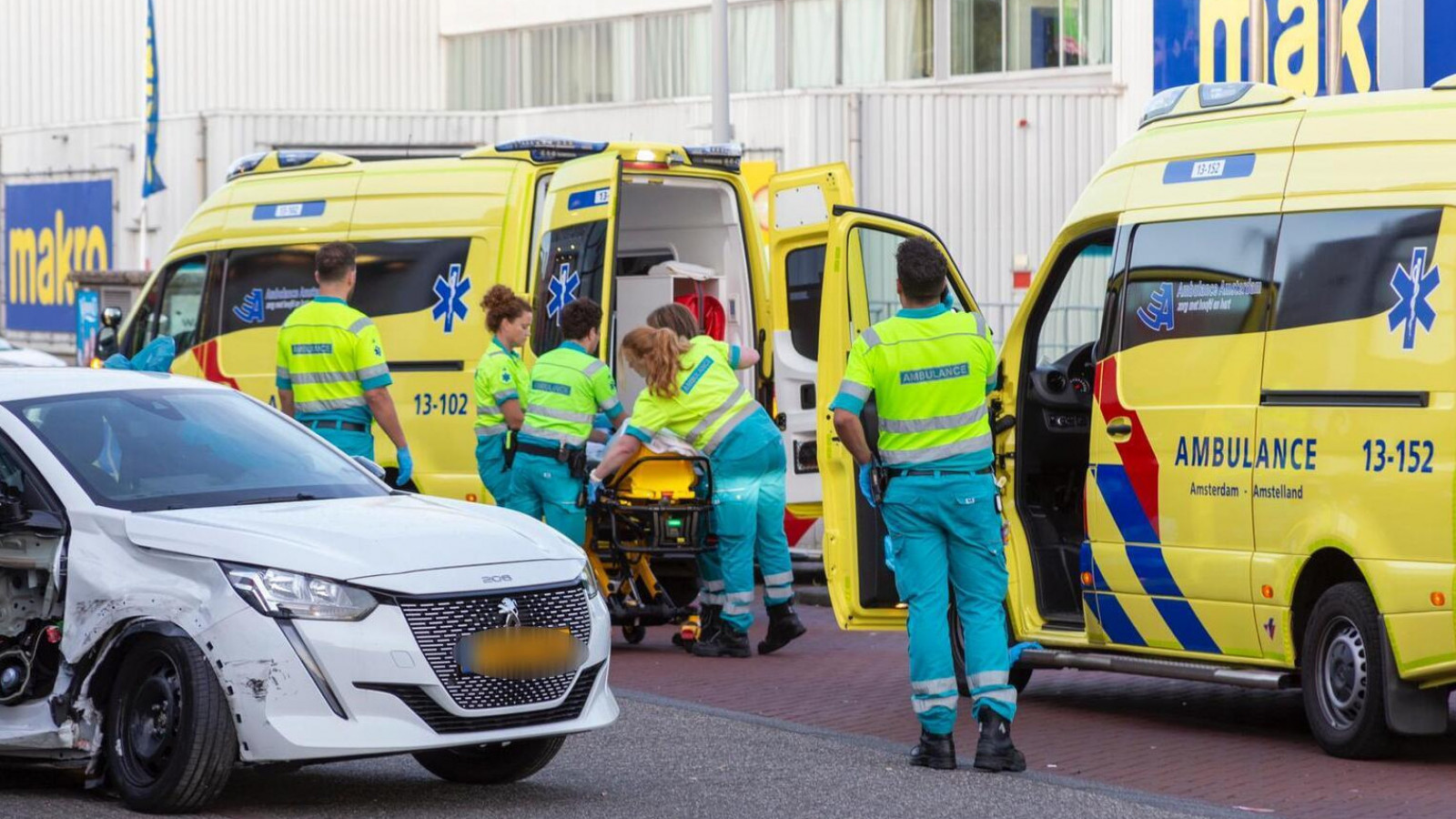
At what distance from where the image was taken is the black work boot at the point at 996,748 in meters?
7.96

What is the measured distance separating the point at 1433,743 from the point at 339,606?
455 centimetres

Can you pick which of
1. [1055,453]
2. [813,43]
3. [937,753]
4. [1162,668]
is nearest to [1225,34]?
[1055,453]

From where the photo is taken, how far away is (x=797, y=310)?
12.9 metres

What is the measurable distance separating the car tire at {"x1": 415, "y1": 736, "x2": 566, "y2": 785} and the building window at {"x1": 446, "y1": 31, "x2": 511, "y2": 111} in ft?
104

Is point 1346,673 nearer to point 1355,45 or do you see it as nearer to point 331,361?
point 331,361

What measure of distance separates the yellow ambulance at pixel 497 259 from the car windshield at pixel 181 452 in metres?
4.33

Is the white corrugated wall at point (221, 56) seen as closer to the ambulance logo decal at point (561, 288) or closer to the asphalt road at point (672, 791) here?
the ambulance logo decal at point (561, 288)

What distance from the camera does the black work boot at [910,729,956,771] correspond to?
8047 millimetres

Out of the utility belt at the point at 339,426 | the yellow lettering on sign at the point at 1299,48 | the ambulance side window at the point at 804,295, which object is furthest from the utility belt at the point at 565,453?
the yellow lettering on sign at the point at 1299,48

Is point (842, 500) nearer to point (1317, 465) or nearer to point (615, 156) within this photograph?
point (1317, 465)

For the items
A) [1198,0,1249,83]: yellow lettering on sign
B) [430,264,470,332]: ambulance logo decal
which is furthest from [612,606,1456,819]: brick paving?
[1198,0,1249,83]: yellow lettering on sign

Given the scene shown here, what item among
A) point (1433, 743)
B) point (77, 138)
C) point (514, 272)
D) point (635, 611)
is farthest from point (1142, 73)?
point (77, 138)

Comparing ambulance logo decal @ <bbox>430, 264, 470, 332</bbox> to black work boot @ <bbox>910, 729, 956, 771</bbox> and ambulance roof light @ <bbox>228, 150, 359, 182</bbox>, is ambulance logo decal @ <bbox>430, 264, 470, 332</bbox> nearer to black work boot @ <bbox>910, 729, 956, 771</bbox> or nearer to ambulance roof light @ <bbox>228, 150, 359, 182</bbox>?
ambulance roof light @ <bbox>228, 150, 359, 182</bbox>

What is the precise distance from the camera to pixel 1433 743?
8.93m
